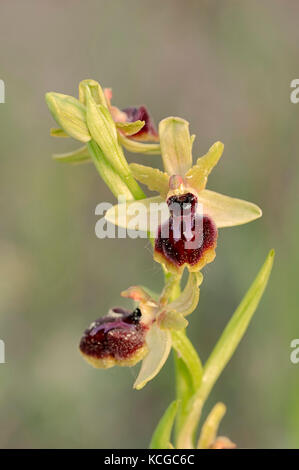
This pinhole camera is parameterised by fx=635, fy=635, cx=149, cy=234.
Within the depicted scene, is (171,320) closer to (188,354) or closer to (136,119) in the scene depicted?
(188,354)

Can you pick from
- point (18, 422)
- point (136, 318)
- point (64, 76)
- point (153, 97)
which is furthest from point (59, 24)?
point (136, 318)

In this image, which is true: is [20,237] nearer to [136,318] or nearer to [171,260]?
[136,318]

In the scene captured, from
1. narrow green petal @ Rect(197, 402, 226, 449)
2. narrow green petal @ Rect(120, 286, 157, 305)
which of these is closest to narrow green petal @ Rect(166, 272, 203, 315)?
narrow green petal @ Rect(120, 286, 157, 305)

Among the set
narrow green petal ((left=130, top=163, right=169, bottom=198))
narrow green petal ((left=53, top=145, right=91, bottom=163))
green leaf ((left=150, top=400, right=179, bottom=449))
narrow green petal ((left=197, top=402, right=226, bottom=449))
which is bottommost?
narrow green petal ((left=197, top=402, right=226, bottom=449))

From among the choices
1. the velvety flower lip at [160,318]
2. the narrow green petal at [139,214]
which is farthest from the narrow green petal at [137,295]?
the narrow green petal at [139,214]

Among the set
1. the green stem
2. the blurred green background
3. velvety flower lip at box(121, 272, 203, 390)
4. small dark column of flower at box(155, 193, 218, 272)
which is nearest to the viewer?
small dark column of flower at box(155, 193, 218, 272)

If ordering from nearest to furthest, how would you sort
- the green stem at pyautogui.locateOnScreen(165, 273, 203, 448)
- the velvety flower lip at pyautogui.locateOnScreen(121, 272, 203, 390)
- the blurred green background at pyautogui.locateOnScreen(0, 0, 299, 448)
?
the velvety flower lip at pyautogui.locateOnScreen(121, 272, 203, 390)
the green stem at pyautogui.locateOnScreen(165, 273, 203, 448)
the blurred green background at pyautogui.locateOnScreen(0, 0, 299, 448)

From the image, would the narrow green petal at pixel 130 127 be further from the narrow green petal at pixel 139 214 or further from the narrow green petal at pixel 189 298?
the narrow green petal at pixel 189 298

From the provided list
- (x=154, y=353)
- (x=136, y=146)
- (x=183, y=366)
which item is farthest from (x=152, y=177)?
(x=183, y=366)

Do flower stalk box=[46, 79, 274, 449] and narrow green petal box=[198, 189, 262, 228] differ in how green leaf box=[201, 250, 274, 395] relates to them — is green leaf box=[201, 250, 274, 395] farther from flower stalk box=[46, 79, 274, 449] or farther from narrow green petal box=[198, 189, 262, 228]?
narrow green petal box=[198, 189, 262, 228]
